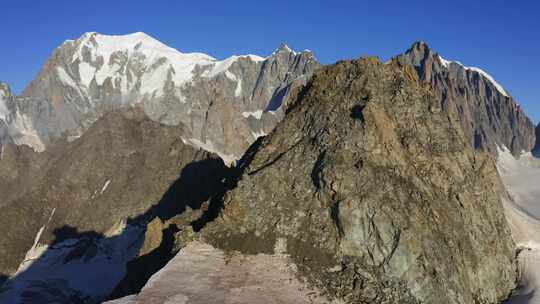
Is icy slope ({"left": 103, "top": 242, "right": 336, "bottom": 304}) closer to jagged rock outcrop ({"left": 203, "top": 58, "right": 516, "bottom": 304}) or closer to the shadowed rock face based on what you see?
jagged rock outcrop ({"left": 203, "top": 58, "right": 516, "bottom": 304})

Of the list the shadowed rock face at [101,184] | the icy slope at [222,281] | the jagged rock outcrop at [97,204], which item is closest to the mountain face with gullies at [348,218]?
the icy slope at [222,281]

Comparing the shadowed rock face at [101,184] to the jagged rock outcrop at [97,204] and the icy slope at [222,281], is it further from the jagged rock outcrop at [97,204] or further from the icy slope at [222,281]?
the icy slope at [222,281]

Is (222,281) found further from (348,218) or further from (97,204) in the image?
(97,204)

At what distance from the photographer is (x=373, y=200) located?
4791 centimetres

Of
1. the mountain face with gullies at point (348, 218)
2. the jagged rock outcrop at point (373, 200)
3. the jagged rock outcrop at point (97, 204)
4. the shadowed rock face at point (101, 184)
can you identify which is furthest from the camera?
the shadowed rock face at point (101, 184)

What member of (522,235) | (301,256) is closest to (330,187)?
(301,256)

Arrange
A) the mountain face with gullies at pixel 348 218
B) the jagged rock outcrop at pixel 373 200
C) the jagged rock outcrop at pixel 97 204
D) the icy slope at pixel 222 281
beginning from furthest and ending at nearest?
the jagged rock outcrop at pixel 97 204
the jagged rock outcrop at pixel 373 200
the mountain face with gullies at pixel 348 218
the icy slope at pixel 222 281

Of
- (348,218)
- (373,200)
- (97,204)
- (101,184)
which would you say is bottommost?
(348,218)

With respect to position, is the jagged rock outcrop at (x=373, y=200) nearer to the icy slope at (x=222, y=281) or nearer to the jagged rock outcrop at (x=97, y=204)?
the icy slope at (x=222, y=281)

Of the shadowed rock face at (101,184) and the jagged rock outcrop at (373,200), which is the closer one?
the jagged rock outcrop at (373,200)

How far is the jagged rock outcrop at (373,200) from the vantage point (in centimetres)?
4512

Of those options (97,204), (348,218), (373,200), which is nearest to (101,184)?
(97,204)

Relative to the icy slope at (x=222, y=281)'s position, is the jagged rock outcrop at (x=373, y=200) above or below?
above

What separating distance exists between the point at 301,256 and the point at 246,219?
6.29 metres
